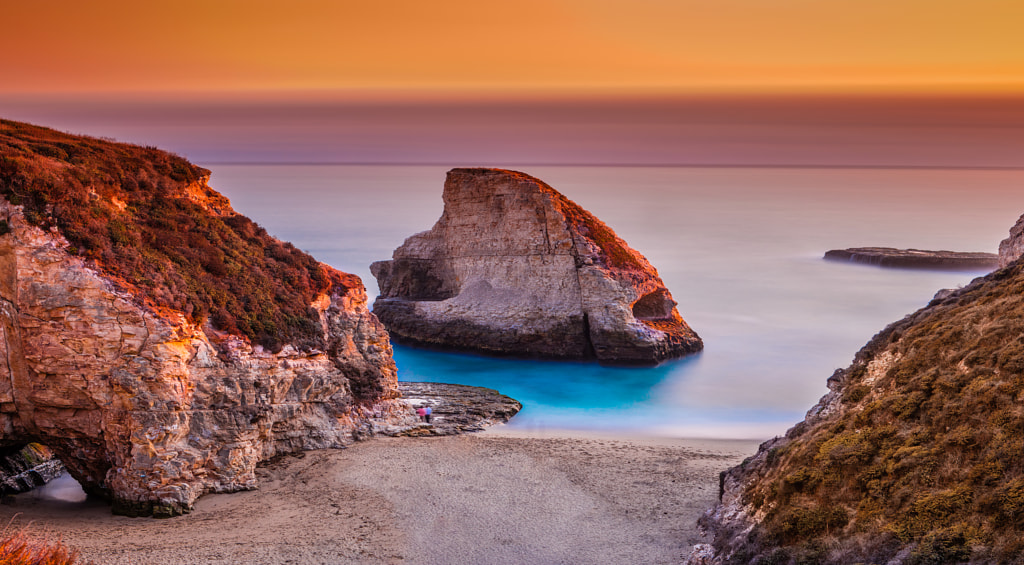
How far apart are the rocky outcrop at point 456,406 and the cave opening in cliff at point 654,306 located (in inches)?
423

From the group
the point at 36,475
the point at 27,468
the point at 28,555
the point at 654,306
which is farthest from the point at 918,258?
the point at 28,555

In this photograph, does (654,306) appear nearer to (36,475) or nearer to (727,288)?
(727,288)

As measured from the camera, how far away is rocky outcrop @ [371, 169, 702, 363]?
130ft

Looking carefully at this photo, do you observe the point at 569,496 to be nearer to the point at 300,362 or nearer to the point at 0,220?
the point at 300,362

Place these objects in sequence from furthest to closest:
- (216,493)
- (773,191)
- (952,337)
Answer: (773,191) < (216,493) < (952,337)

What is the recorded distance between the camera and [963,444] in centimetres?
1456

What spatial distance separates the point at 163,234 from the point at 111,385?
5.61 meters

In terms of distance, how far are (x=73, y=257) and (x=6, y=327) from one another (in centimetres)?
215

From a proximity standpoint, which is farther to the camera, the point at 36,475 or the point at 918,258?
the point at 918,258

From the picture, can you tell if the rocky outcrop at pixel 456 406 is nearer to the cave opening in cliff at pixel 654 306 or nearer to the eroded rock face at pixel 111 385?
the eroded rock face at pixel 111 385

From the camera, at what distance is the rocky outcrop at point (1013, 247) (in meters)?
22.1

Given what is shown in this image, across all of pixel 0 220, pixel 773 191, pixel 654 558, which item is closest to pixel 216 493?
pixel 0 220

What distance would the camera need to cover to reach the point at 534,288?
40938 mm

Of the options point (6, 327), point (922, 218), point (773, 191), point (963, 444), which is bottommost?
point (963, 444)
